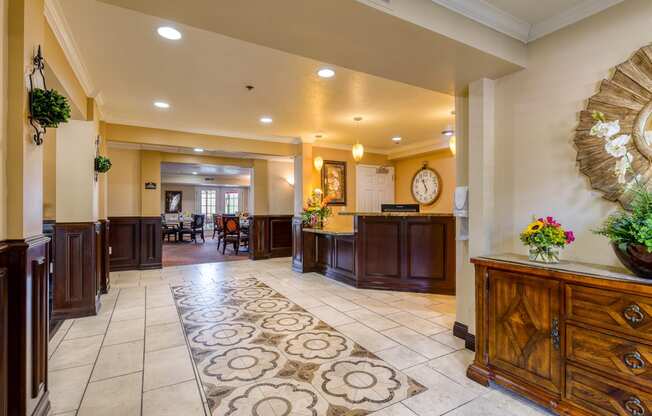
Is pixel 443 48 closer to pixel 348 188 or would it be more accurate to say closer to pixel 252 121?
pixel 252 121

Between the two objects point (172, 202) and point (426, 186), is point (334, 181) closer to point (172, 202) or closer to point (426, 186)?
point (426, 186)

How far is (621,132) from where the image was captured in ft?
6.36

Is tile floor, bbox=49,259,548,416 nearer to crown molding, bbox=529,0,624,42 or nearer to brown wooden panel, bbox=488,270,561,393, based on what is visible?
brown wooden panel, bbox=488,270,561,393

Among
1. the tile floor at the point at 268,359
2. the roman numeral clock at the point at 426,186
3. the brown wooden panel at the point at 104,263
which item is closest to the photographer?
the tile floor at the point at 268,359

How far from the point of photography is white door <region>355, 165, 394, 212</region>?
7.32 meters

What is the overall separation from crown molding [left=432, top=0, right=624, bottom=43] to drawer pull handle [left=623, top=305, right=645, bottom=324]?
1.85 metres

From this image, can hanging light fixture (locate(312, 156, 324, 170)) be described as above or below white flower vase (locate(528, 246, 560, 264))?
above

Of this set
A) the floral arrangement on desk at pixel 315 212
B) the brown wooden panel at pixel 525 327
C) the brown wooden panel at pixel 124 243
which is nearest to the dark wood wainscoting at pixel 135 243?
the brown wooden panel at pixel 124 243

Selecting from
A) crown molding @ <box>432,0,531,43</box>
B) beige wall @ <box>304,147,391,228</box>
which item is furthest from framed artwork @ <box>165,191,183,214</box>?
crown molding @ <box>432,0,531,43</box>

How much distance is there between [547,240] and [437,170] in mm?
5177

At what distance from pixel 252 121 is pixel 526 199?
3987mm

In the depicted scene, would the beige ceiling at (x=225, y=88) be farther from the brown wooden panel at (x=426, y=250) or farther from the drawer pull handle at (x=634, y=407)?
the drawer pull handle at (x=634, y=407)

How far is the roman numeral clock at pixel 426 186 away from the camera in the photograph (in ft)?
22.8

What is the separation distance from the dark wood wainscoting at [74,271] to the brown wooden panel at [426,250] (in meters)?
3.88
